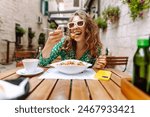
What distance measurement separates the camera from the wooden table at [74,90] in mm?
628

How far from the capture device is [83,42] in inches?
56.4

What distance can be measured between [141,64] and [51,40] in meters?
0.79

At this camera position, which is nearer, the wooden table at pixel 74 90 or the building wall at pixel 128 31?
the wooden table at pixel 74 90

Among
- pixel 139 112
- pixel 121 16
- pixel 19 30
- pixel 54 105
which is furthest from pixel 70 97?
pixel 19 30

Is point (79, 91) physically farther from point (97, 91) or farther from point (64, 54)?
point (64, 54)

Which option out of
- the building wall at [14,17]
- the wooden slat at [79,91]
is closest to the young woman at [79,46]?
the wooden slat at [79,91]

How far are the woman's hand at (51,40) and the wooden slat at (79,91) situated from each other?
0.47 meters

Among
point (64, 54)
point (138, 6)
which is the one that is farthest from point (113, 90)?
point (138, 6)

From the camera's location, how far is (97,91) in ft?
2.29

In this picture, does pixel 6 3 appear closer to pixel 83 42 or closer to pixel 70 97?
pixel 83 42

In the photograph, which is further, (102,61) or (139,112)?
(102,61)

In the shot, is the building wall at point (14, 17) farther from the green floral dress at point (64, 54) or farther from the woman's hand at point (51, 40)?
the woman's hand at point (51, 40)

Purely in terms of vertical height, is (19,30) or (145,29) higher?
(19,30)

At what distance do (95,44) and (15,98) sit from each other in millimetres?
979
